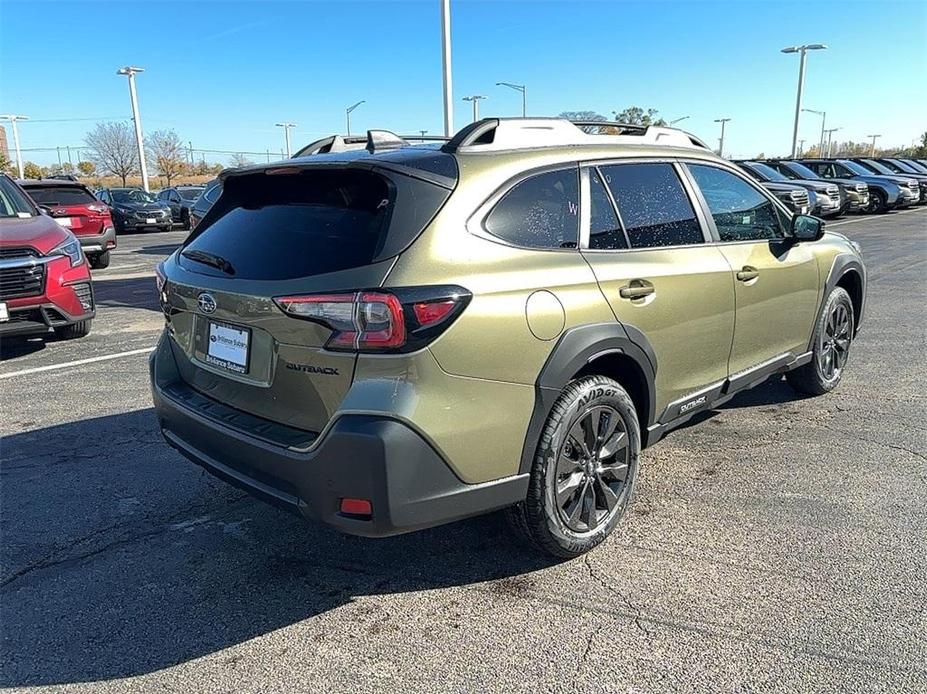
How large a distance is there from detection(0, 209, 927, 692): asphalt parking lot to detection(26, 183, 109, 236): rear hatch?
10586mm

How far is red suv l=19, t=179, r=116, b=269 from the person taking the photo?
13.7m

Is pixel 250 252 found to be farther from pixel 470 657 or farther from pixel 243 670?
pixel 470 657

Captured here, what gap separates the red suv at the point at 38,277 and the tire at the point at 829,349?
6.44m

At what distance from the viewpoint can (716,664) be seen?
2436 mm

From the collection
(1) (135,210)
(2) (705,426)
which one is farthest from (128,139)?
(2) (705,426)

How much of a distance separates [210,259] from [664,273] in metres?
2.12

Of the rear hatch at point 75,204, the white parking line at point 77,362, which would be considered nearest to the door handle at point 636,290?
the white parking line at point 77,362

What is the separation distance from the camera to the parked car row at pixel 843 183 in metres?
20.1

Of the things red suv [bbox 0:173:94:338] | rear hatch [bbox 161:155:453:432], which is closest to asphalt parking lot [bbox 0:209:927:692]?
rear hatch [bbox 161:155:453:432]

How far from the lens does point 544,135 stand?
324 cm

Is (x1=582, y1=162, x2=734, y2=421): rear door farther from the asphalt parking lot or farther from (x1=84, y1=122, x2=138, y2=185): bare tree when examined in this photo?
(x1=84, y1=122, x2=138, y2=185): bare tree

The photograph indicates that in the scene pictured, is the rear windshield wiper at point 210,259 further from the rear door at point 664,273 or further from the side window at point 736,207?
the side window at point 736,207

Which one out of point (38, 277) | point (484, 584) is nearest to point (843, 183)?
point (38, 277)

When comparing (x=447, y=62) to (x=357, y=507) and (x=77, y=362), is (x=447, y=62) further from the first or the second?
(x=357, y=507)
